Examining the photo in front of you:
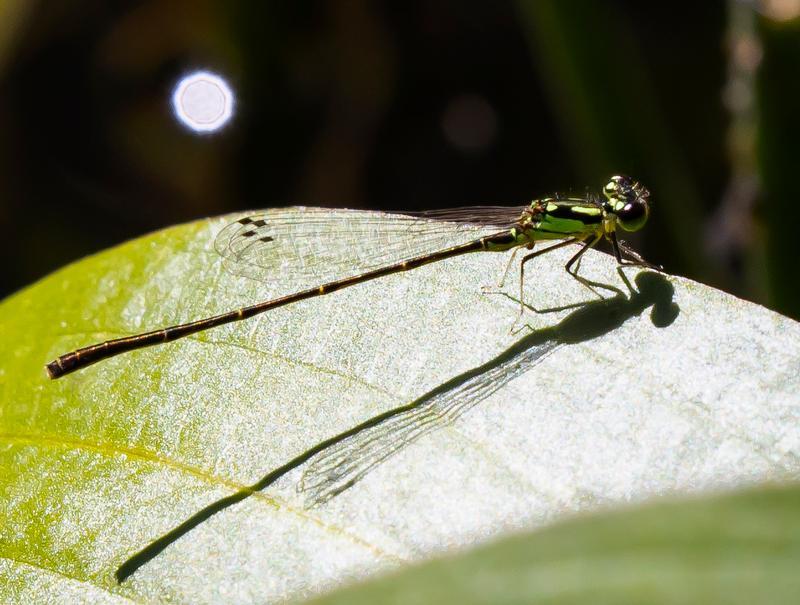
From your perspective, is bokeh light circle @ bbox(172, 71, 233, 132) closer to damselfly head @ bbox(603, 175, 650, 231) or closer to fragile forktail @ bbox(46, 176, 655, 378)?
fragile forktail @ bbox(46, 176, 655, 378)

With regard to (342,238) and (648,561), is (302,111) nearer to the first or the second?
(342,238)

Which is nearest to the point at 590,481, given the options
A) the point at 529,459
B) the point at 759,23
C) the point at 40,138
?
the point at 529,459

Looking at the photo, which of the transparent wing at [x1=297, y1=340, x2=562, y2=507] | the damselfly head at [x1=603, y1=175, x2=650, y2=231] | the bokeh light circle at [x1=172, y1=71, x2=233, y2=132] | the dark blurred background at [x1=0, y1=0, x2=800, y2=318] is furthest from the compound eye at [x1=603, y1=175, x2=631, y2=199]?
the bokeh light circle at [x1=172, y1=71, x2=233, y2=132]

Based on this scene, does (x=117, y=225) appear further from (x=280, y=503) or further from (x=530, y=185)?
(x=280, y=503)

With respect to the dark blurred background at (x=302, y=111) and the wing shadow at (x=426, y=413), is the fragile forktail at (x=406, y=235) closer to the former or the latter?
the wing shadow at (x=426, y=413)

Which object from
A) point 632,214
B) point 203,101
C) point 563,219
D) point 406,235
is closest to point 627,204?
point 632,214

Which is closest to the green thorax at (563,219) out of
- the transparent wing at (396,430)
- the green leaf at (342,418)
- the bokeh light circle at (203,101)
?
the green leaf at (342,418)
